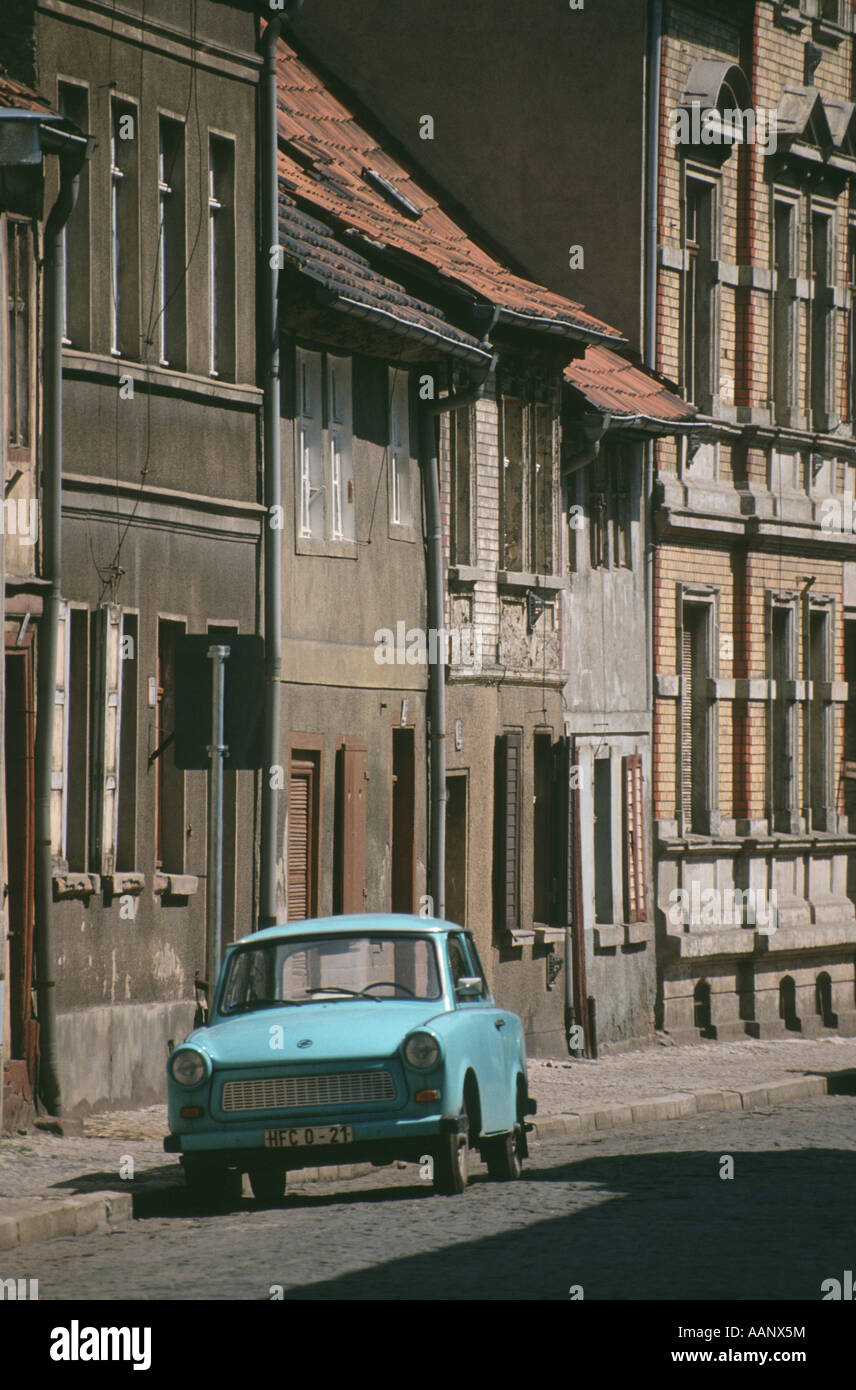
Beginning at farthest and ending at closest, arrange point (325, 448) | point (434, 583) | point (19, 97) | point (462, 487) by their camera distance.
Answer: point (462, 487), point (434, 583), point (325, 448), point (19, 97)

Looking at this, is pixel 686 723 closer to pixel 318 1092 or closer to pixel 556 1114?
pixel 556 1114

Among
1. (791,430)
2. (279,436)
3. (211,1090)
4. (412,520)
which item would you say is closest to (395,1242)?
(211,1090)

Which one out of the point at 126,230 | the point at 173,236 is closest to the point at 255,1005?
the point at 126,230

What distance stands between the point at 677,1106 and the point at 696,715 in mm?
10715

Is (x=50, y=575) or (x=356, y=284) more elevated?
(x=356, y=284)

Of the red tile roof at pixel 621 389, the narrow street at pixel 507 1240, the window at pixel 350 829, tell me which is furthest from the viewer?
the red tile roof at pixel 621 389

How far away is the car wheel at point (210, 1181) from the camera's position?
15.3 meters

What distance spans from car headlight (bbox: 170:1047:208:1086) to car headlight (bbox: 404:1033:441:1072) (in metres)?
1.13

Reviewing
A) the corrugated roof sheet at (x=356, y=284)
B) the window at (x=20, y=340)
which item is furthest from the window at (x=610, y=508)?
the window at (x=20, y=340)

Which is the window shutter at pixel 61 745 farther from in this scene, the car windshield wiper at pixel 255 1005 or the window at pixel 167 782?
the car windshield wiper at pixel 255 1005

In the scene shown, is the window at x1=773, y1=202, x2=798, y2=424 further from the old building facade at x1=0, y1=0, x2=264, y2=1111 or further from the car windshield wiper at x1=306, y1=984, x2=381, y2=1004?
the car windshield wiper at x1=306, y1=984, x2=381, y2=1004

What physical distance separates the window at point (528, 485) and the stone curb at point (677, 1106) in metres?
6.18

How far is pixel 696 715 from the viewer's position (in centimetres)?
3425
